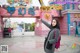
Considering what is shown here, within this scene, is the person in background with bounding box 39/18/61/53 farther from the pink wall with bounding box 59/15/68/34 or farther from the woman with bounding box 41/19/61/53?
the pink wall with bounding box 59/15/68/34

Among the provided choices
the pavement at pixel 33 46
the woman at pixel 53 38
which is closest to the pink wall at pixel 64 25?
the pavement at pixel 33 46

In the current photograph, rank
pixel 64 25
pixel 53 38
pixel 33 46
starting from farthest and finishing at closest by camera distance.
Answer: pixel 64 25 → pixel 33 46 → pixel 53 38

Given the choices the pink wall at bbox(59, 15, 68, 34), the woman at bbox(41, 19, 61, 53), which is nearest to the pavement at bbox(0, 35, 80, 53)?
the woman at bbox(41, 19, 61, 53)

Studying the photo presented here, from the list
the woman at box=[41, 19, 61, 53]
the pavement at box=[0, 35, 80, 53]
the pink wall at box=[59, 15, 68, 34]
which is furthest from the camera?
the pink wall at box=[59, 15, 68, 34]

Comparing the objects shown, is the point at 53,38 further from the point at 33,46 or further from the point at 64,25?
the point at 64,25

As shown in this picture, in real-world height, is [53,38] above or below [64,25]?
above

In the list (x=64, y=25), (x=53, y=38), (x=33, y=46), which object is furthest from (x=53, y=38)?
(x=64, y=25)

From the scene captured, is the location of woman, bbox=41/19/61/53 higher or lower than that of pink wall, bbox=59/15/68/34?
higher

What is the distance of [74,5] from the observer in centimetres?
3488

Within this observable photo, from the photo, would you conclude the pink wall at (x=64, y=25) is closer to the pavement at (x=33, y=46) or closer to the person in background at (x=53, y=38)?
the pavement at (x=33, y=46)

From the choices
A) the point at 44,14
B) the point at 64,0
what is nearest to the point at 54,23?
the point at 44,14

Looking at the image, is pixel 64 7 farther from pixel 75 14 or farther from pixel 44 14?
pixel 44 14

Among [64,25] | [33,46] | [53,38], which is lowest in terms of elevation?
[33,46]

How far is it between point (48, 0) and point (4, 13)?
1481cm
